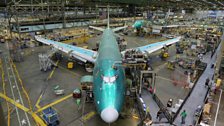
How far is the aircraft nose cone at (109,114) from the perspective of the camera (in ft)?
38.9

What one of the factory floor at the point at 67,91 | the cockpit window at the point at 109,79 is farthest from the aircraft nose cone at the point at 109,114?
the factory floor at the point at 67,91

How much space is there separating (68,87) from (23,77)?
9.16m

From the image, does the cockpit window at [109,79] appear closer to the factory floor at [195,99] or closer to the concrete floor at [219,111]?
the factory floor at [195,99]

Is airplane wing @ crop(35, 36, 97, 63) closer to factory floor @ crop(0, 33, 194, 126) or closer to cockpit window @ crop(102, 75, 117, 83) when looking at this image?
factory floor @ crop(0, 33, 194, 126)

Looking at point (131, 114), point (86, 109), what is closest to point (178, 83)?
point (131, 114)

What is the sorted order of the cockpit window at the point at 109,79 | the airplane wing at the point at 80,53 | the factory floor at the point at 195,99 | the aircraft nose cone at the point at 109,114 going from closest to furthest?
the aircraft nose cone at the point at 109,114, the cockpit window at the point at 109,79, the factory floor at the point at 195,99, the airplane wing at the point at 80,53

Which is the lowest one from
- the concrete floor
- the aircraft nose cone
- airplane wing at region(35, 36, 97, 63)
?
the concrete floor

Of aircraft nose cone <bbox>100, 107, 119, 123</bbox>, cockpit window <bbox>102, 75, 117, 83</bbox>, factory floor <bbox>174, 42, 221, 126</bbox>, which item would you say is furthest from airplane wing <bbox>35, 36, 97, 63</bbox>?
factory floor <bbox>174, 42, 221, 126</bbox>

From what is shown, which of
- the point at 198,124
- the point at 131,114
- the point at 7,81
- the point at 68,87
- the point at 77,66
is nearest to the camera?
the point at 198,124

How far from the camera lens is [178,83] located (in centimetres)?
2466

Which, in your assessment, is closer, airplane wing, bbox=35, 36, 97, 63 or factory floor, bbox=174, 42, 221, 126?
factory floor, bbox=174, 42, 221, 126

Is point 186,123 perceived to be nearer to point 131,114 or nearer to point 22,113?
point 131,114

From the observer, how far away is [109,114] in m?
11.9

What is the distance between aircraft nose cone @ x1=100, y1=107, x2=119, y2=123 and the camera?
11.9 m
